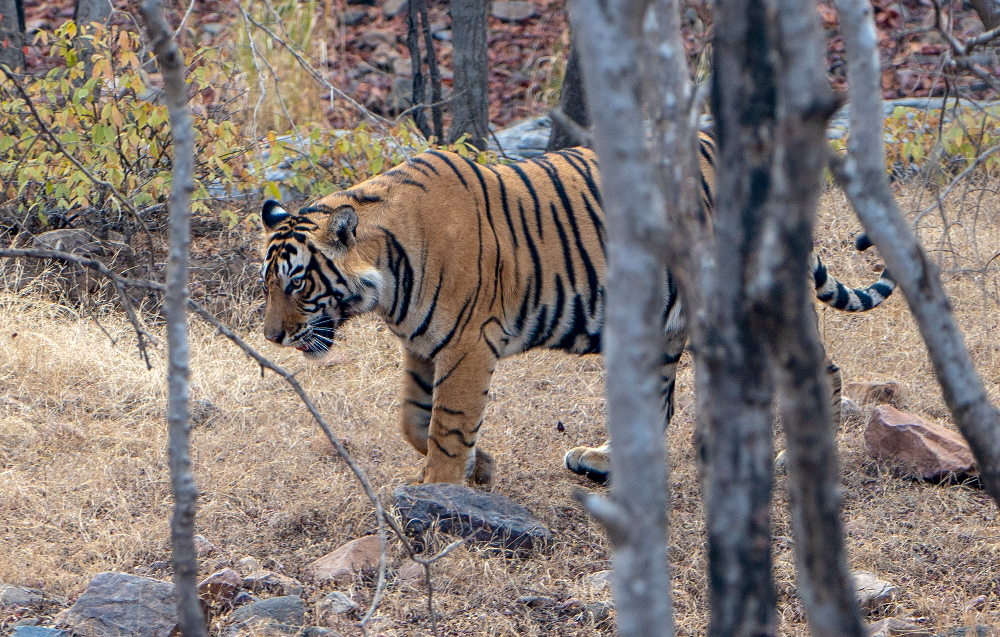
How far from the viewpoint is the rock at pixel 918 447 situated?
13.1 ft

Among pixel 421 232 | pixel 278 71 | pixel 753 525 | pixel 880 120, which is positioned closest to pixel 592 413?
pixel 421 232

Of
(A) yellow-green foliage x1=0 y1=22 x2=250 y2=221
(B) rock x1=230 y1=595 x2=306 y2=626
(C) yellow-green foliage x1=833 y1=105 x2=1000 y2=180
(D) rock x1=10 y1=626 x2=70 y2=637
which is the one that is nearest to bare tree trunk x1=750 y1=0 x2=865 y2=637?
(B) rock x1=230 y1=595 x2=306 y2=626

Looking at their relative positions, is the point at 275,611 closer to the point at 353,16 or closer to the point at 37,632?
the point at 37,632

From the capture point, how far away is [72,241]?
6.11 m

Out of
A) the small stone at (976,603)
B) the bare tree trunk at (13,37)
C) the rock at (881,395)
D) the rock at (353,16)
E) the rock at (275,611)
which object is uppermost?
the rock at (353,16)

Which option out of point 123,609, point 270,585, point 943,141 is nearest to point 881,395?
point 943,141

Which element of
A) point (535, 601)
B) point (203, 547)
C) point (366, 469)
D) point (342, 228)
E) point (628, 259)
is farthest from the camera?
point (366, 469)

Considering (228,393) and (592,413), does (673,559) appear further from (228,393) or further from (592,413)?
(228,393)

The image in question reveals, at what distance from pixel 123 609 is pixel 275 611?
1.40 ft

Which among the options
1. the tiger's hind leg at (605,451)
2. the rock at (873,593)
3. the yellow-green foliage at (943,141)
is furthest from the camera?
the yellow-green foliage at (943,141)

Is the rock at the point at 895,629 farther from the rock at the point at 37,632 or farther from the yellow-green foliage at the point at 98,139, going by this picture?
the yellow-green foliage at the point at 98,139

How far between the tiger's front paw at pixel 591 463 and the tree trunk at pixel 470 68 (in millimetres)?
3617

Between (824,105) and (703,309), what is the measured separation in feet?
2.08

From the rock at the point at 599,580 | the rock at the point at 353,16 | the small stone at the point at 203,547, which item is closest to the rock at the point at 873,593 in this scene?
the rock at the point at 599,580
